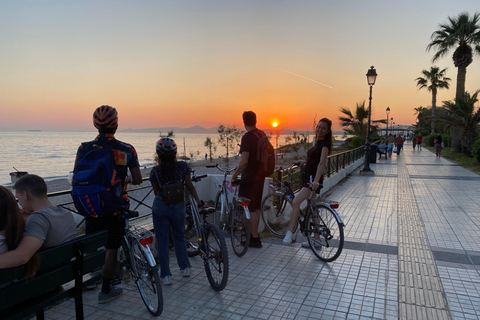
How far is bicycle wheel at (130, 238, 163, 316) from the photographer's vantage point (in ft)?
9.47

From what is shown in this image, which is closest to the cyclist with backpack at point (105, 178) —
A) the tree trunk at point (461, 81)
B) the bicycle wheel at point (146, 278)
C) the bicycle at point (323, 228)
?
the bicycle wheel at point (146, 278)

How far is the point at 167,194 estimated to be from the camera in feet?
11.2

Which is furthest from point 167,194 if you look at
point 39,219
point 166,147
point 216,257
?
point 39,219

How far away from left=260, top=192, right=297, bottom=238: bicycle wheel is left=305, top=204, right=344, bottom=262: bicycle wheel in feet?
2.87

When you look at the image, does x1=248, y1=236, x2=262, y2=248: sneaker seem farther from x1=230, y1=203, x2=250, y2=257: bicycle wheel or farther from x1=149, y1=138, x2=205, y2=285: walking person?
x1=149, y1=138, x2=205, y2=285: walking person

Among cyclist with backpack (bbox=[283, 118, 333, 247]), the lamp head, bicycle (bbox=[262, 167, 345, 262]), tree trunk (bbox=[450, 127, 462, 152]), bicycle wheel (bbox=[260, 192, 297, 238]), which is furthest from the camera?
tree trunk (bbox=[450, 127, 462, 152])

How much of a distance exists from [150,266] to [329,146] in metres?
2.82

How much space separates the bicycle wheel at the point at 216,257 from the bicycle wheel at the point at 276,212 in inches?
77.4

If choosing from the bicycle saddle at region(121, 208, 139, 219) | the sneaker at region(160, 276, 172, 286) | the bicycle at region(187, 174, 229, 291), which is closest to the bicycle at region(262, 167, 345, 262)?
the bicycle at region(187, 174, 229, 291)

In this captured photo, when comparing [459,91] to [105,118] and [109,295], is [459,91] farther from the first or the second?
[109,295]

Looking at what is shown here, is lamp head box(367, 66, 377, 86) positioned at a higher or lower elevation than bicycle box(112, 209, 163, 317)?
higher

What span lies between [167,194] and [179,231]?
0.53 m

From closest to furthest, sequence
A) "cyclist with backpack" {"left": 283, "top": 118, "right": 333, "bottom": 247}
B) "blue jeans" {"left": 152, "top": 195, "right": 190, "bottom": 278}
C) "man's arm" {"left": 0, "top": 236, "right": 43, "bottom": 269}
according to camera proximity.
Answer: "man's arm" {"left": 0, "top": 236, "right": 43, "bottom": 269}
"blue jeans" {"left": 152, "top": 195, "right": 190, "bottom": 278}
"cyclist with backpack" {"left": 283, "top": 118, "right": 333, "bottom": 247}

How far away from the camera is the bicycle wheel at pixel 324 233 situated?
→ 4266 millimetres
